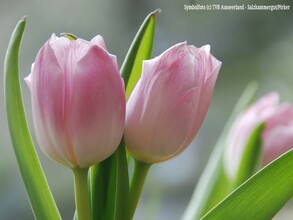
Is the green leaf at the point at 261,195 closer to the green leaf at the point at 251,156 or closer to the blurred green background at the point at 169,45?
the green leaf at the point at 251,156

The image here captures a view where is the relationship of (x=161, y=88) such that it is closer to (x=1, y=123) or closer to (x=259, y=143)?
(x=259, y=143)

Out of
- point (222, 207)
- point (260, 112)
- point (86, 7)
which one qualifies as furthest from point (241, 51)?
point (222, 207)

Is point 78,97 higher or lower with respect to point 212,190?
higher

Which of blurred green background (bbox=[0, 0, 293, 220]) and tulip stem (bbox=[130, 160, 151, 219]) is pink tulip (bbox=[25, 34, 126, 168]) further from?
blurred green background (bbox=[0, 0, 293, 220])

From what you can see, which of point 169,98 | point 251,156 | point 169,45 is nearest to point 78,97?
point 169,98

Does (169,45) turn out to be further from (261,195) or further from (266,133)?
(261,195)

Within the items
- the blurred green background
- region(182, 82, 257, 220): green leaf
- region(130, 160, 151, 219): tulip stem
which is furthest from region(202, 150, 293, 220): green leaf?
the blurred green background
